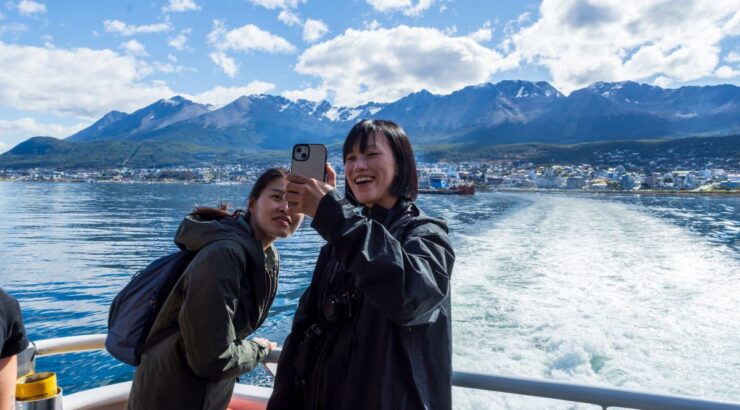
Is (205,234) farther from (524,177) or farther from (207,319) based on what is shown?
(524,177)

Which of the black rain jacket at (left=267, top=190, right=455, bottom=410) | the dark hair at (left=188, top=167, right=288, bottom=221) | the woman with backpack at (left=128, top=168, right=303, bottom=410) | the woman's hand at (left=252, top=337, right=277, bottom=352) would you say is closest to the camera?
the black rain jacket at (left=267, top=190, right=455, bottom=410)

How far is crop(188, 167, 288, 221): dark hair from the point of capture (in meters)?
1.84

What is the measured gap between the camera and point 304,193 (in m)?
1.13

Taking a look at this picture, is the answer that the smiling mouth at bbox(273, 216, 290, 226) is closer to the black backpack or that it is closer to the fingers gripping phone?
the black backpack

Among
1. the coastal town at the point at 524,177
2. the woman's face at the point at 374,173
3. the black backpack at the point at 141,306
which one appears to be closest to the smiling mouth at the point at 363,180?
the woman's face at the point at 374,173

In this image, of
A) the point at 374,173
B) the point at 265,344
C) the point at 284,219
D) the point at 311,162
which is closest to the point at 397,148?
the point at 374,173

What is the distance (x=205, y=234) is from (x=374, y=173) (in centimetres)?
67

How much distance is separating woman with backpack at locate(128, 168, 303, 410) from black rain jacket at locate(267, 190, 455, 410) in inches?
12.4

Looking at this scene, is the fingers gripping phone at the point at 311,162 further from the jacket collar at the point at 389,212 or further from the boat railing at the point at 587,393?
the boat railing at the point at 587,393

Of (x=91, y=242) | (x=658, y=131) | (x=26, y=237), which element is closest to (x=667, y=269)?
(x=91, y=242)

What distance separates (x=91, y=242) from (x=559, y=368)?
19817 millimetres

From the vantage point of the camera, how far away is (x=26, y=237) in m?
21.9

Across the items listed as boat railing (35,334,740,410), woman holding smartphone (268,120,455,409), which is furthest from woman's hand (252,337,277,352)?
boat railing (35,334,740,410)

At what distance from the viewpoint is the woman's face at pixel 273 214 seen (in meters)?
1.88
